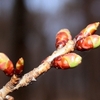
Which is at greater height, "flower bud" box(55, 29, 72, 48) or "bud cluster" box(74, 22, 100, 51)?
"flower bud" box(55, 29, 72, 48)

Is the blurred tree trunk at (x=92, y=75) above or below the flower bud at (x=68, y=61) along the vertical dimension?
above

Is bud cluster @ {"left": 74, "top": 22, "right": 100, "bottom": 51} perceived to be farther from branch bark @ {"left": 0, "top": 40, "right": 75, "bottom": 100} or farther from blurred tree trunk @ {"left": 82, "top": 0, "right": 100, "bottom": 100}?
blurred tree trunk @ {"left": 82, "top": 0, "right": 100, "bottom": 100}

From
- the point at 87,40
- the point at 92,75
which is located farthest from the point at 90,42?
the point at 92,75

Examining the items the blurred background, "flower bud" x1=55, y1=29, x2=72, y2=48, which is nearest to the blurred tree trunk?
the blurred background

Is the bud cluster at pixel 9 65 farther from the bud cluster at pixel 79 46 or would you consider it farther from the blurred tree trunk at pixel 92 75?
the blurred tree trunk at pixel 92 75

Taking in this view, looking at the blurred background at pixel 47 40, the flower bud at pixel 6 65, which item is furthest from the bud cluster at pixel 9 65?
the blurred background at pixel 47 40
